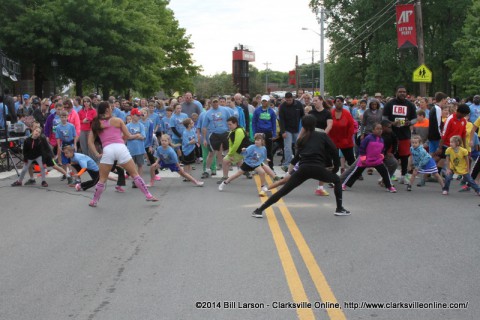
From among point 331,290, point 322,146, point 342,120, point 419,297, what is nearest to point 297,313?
point 331,290

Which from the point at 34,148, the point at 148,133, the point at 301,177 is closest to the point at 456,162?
the point at 301,177

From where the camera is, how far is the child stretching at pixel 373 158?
12305 mm

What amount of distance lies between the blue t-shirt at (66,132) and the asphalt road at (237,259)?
3.04 metres

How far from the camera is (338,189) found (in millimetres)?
9453

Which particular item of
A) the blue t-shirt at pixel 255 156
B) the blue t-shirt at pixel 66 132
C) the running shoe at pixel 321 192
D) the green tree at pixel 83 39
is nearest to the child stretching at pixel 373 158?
the running shoe at pixel 321 192

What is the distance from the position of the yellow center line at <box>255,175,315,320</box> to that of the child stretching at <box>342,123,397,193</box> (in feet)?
12.1

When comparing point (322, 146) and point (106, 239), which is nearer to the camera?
point (106, 239)

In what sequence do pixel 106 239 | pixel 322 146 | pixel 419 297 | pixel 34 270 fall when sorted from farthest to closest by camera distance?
pixel 322 146 → pixel 106 239 → pixel 34 270 → pixel 419 297

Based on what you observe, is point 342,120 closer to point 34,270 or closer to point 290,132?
point 290,132

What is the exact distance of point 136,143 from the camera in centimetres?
1341

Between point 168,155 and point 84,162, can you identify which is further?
point 84,162

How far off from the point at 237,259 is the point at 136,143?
23.2 feet

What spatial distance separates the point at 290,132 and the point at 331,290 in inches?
383

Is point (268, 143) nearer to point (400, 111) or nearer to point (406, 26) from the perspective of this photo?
point (400, 111)
